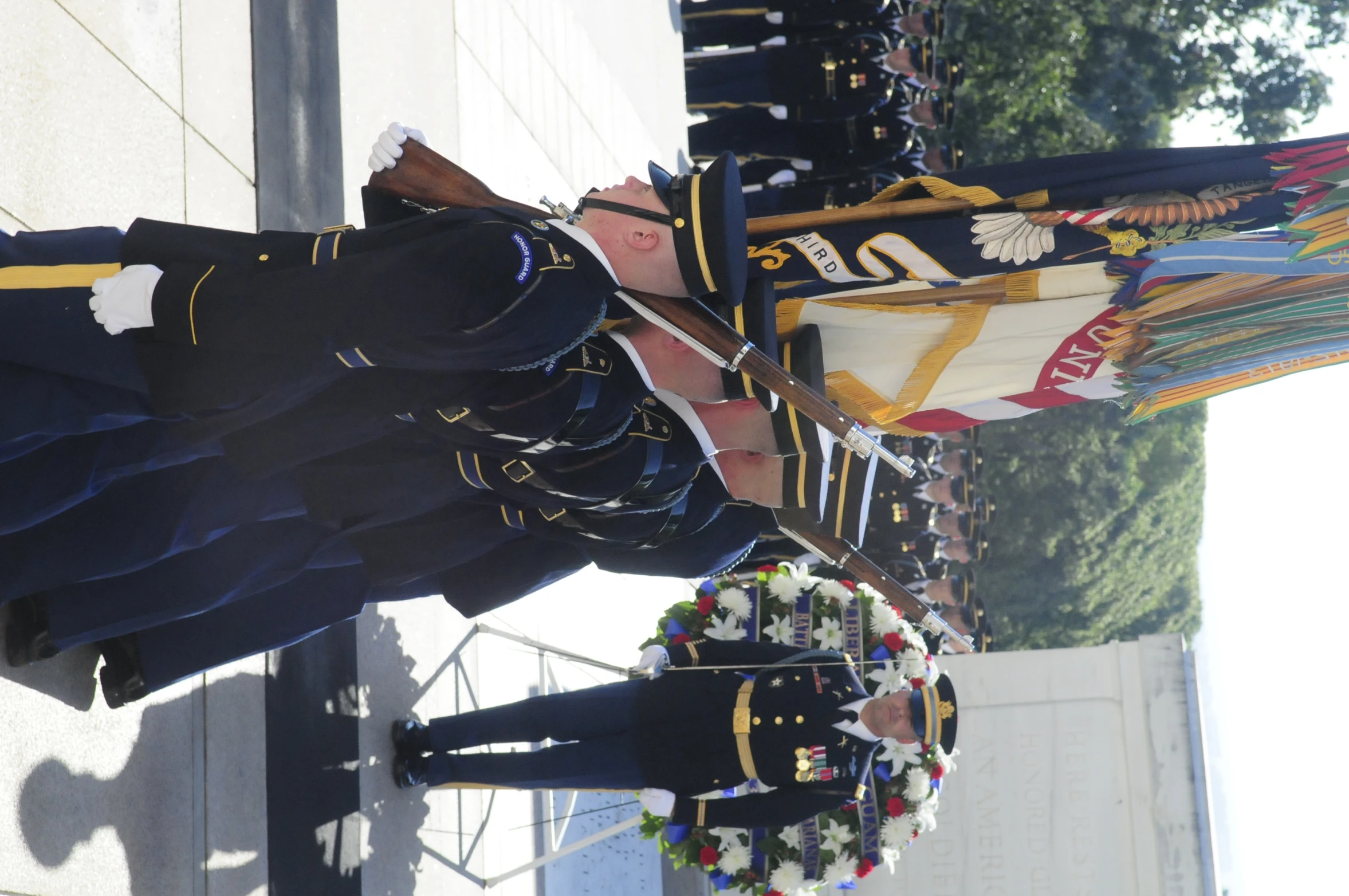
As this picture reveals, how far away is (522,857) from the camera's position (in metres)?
4.98

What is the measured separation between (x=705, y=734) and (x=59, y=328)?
248 cm

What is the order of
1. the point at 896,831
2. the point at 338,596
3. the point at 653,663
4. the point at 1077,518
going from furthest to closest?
1. the point at 1077,518
2. the point at 896,831
3. the point at 653,663
4. the point at 338,596

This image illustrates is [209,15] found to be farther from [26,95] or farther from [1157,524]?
[1157,524]

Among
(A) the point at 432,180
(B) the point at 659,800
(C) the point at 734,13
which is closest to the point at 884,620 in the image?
(B) the point at 659,800

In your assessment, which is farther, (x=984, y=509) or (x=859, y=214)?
(x=984, y=509)

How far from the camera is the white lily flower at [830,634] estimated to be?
4.70 meters

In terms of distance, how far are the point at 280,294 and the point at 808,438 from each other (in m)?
1.25

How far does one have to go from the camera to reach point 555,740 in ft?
13.9

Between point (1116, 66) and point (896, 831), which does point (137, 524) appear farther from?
point (1116, 66)

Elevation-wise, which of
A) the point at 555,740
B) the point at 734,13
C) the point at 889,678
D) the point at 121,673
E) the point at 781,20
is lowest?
the point at 555,740

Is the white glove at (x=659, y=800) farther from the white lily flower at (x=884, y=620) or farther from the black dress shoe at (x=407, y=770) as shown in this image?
the white lily flower at (x=884, y=620)

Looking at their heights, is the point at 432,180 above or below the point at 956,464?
above

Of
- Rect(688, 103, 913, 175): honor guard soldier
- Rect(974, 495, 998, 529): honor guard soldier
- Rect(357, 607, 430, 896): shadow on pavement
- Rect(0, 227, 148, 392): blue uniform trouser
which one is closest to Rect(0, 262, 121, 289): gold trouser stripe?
Rect(0, 227, 148, 392): blue uniform trouser

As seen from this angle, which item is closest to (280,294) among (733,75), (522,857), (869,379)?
(869,379)
